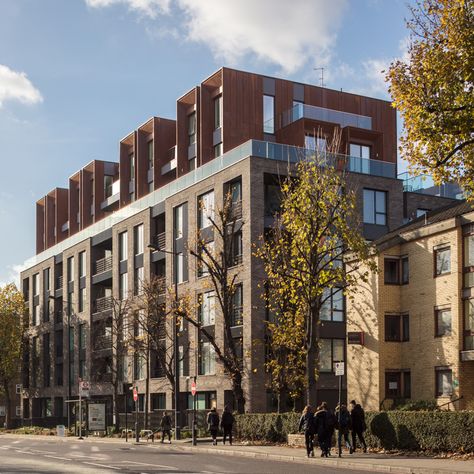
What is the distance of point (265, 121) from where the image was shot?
192ft

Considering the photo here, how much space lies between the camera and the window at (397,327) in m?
40.5

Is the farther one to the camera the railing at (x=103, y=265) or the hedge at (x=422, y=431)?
the railing at (x=103, y=265)

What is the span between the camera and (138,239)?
6625 cm

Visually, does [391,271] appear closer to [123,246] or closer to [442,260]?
[442,260]

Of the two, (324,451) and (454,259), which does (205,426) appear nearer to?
(454,259)

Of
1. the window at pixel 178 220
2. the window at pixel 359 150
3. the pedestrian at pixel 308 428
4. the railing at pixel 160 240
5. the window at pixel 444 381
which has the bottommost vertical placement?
the pedestrian at pixel 308 428

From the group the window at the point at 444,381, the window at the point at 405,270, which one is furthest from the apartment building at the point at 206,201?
the window at the point at 444,381

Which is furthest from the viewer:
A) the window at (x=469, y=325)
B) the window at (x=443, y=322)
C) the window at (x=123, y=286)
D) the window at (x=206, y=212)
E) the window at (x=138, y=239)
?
the window at (x=123, y=286)

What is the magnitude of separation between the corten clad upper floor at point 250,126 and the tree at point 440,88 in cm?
2809

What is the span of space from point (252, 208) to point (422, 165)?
2717 cm

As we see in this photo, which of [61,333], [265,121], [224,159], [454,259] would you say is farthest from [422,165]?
[61,333]

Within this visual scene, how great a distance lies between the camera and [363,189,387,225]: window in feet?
182

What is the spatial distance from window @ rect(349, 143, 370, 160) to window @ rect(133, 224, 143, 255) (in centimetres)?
1657

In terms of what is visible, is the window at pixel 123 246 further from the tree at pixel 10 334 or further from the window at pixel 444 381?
the window at pixel 444 381
